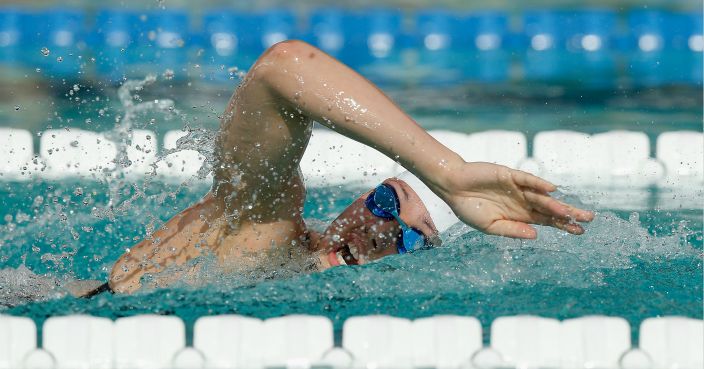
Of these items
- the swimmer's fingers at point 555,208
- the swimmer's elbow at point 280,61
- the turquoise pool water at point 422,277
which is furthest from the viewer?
the turquoise pool water at point 422,277

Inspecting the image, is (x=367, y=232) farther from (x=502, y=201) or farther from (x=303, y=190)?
(x=502, y=201)

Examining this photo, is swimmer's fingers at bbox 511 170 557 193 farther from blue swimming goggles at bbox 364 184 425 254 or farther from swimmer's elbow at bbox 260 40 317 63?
blue swimming goggles at bbox 364 184 425 254

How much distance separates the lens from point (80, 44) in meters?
5.23

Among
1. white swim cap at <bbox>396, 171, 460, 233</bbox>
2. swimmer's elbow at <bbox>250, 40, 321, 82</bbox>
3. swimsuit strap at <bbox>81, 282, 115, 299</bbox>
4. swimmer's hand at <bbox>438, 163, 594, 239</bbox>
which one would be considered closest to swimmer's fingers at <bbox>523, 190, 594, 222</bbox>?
swimmer's hand at <bbox>438, 163, 594, 239</bbox>

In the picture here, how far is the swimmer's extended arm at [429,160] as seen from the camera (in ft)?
5.03

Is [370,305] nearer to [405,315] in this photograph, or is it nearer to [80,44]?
[405,315]

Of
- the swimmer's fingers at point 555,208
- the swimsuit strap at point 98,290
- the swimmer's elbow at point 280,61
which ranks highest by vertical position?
the swimmer's elbow at point 280,61

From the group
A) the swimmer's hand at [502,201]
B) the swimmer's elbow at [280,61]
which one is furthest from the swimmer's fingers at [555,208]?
the swimmer's elbow at [280,61]

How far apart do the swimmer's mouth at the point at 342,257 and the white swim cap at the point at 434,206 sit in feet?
0.59

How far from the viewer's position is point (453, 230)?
8.43 ft

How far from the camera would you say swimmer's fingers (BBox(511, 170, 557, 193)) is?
151 centimetres

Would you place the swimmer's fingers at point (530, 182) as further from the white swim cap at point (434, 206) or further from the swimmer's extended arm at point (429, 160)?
the white swim cap at point (434, 206)

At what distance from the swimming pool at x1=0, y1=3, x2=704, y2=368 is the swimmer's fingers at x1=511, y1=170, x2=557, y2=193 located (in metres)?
0.49

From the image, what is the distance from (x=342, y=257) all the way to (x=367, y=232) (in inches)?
3.0
